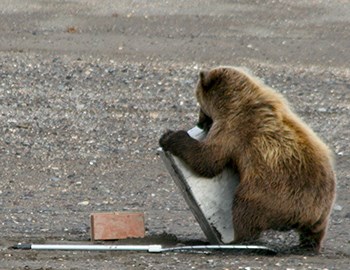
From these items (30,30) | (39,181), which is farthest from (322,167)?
(30,30)

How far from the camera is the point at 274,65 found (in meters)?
15.4

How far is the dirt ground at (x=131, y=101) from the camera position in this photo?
9.77 meters

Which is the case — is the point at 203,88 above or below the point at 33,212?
above

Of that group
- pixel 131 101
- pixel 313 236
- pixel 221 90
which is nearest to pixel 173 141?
pixel 221 90

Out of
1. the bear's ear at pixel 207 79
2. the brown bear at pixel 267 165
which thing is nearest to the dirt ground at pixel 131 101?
the brown bear at pixel 267 165

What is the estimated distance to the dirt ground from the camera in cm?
977

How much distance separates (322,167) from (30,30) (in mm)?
7977

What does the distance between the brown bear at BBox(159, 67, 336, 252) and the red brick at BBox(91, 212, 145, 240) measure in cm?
58

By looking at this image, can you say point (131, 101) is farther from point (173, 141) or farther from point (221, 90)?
point (173, 141)

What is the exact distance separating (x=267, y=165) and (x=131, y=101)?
5.31m

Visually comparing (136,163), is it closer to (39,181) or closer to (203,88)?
(39,181)

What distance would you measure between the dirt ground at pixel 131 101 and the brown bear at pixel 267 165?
0.26 m

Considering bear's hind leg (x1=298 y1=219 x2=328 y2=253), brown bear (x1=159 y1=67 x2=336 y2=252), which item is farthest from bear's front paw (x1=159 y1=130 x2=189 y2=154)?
bear's hind leg (x1=298 y1=219 x2=328 y2=253)

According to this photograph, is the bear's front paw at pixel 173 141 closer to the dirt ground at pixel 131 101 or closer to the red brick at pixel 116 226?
the red brick at pixel 116 226
